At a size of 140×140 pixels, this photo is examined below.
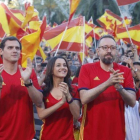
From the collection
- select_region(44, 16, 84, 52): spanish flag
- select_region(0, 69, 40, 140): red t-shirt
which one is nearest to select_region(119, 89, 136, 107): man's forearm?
select_region(0, 69, 40, 140): red t-shirt

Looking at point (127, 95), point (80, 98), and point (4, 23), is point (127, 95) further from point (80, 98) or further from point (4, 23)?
point (4, 23)

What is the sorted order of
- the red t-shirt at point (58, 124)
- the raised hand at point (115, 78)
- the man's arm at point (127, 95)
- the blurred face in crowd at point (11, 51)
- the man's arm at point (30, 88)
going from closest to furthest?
the raised hand at point (115, 78), the man's arm at point (127, 95), the man's arm at point (30, 88), the blurred face in crowd at point (11, 51), the red t-shirt at point (58, 124)

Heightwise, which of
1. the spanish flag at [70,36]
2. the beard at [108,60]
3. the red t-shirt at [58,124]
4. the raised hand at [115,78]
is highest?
the spanish flag at [70,36]

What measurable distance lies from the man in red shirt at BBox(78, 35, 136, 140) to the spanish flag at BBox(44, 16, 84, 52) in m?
5.35

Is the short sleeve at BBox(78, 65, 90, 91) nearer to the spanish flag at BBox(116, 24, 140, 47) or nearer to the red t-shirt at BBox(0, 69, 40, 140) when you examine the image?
the red t-shirt at BBox(0, 69, 40, 140)

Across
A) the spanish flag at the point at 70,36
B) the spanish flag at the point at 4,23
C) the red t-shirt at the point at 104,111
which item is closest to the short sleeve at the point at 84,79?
the red t-shirt at the point at 104,111

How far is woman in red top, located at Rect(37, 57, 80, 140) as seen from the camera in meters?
4.20

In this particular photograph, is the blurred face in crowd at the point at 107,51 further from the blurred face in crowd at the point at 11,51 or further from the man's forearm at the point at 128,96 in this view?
the blurred face in crowd at the point at 11,51

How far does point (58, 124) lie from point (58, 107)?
276mm

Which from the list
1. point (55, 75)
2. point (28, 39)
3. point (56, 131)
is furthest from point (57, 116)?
point (28, 39)

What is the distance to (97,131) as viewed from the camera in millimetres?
3969

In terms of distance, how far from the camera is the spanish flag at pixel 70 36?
31.0 ft

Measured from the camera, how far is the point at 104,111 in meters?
3.94

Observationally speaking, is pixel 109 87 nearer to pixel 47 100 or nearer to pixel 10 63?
pixel 47 100
